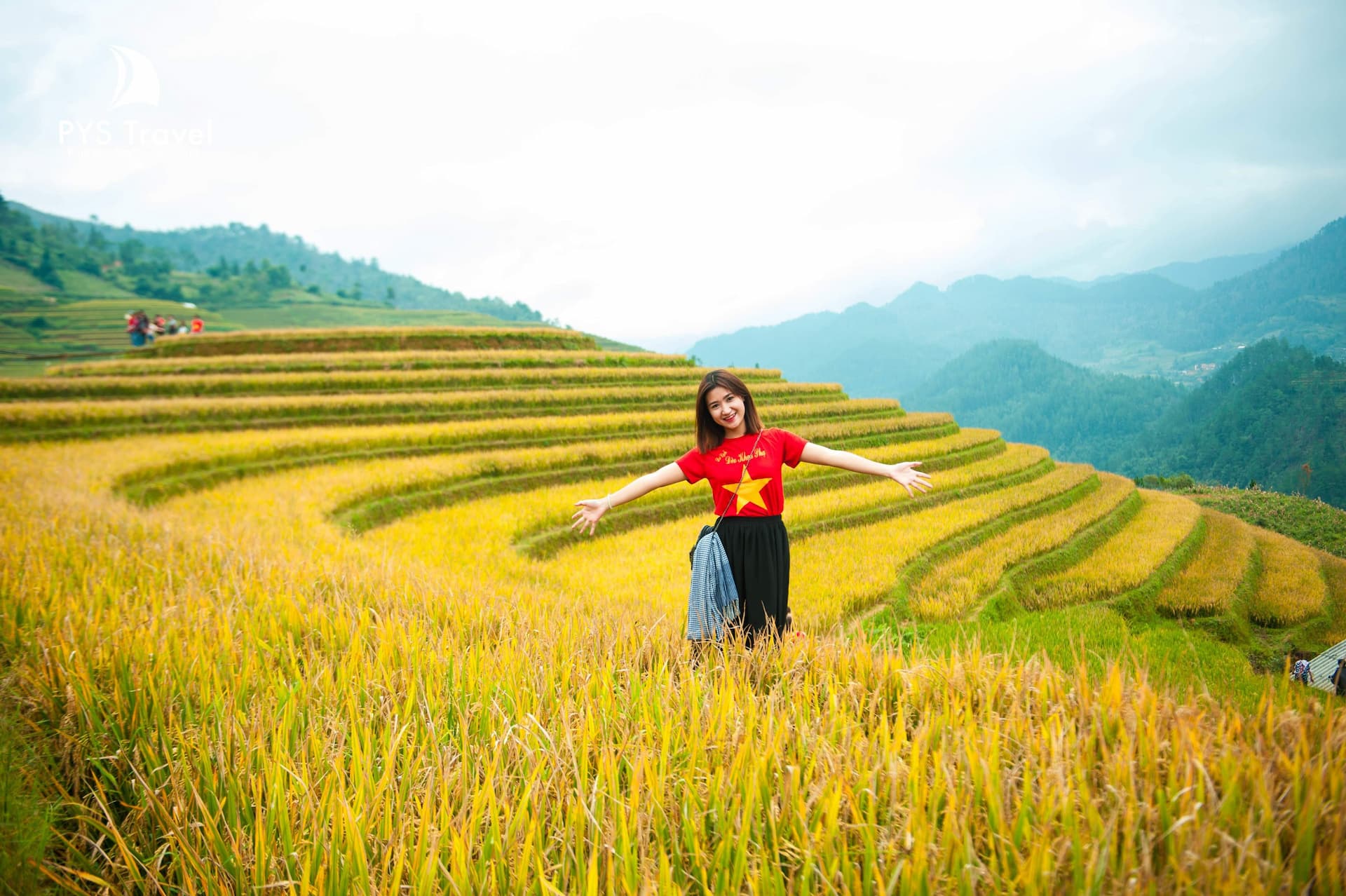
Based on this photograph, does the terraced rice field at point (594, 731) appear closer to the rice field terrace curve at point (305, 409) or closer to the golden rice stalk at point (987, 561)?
the golden rice stalk at point (987, 561)

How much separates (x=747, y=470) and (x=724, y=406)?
1.03 feet


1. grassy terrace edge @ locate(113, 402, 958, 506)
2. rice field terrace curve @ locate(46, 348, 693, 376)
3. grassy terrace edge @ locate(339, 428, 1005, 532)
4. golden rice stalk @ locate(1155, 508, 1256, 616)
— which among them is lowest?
golden rice stalk @ locate(1155, 508, 1256, 616)

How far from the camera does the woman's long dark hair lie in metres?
2.73

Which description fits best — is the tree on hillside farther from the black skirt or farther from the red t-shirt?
the black skirt

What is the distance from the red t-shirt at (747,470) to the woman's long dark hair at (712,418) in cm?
3

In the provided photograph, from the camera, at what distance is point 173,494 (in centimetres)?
856

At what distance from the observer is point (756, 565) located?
2.84 metres

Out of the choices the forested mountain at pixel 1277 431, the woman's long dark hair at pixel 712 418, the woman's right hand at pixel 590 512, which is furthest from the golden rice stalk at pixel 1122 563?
the forested mountain at pixel 1277 431

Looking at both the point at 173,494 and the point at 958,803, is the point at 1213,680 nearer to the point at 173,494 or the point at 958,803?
the point at 958,803

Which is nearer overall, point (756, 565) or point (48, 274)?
point (756, 565)

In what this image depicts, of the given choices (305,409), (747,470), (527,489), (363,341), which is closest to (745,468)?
(747,470)

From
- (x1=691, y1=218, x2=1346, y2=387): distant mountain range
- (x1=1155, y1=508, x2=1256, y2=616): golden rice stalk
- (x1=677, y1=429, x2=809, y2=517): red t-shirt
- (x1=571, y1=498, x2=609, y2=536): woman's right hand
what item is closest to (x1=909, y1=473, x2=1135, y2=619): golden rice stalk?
(x1=1155, y1=508, x2=1256, y2=616): golden rice stalk

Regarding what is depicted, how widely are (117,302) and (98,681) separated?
68430 mm

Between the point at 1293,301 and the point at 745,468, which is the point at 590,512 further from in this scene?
the point at 1293,301
